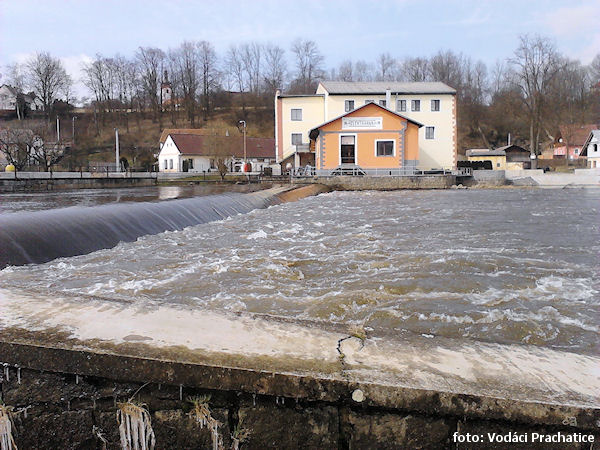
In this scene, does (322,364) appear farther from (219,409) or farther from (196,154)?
Result: (196,154)

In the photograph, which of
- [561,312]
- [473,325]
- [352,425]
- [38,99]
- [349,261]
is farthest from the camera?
[38,99]

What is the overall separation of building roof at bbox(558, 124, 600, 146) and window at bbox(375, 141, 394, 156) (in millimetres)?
43256

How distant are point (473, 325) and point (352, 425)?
9.77 ft

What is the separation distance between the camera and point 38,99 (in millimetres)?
75188

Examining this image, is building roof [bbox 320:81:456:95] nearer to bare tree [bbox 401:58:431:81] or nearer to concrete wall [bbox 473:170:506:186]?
concrete wall [bbox 473:170:506:186]

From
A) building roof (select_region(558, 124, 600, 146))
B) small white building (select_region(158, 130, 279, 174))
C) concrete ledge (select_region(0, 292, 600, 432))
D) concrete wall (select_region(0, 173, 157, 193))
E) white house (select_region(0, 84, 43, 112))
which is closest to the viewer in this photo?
concrete ledge (select_region(0, 292, 600, 432))

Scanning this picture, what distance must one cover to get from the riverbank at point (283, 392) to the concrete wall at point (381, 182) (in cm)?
2947

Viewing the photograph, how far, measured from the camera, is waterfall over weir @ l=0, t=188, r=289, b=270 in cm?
769

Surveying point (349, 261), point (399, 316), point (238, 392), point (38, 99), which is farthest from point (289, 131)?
point (38, 99)

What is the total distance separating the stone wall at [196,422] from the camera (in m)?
2.08

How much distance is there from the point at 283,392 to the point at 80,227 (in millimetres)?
8140

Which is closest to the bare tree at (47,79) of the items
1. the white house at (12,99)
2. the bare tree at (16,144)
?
the white house at (12,99)

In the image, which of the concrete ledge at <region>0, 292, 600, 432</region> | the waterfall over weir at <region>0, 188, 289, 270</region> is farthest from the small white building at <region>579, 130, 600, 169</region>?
the concrete ledge at <region>0, 292, 600, 432</region>

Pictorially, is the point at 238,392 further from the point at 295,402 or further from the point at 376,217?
the point at 376,217
